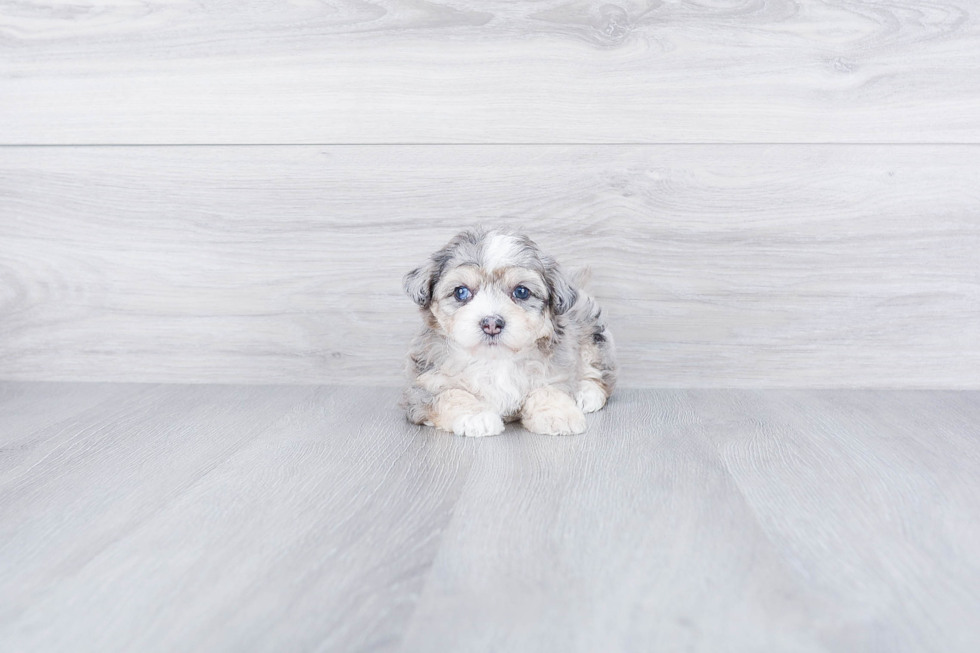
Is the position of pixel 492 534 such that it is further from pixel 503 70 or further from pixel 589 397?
pixel 503 70

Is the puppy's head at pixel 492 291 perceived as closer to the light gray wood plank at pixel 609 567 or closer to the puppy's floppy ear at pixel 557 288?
the puppy's floppy ear at pixel 557 288

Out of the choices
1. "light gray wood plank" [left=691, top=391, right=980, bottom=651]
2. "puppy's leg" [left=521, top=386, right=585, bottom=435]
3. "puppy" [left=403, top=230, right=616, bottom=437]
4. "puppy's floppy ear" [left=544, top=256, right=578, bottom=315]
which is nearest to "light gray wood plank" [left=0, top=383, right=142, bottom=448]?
A: "puppy" [left=403, top=230, right=616, bottom=437]

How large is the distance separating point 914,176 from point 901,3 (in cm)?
49

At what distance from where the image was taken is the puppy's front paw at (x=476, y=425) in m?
1.80

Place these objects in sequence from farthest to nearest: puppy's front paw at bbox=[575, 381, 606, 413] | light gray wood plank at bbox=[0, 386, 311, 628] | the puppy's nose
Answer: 1. puppy's front paw at bbox=[575, 381, 606, 413]
2. the puppy's nose
3. light gray wood plank at bbox=[0, 386, 311, 628]

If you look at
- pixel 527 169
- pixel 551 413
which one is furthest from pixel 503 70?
pixel 551 413

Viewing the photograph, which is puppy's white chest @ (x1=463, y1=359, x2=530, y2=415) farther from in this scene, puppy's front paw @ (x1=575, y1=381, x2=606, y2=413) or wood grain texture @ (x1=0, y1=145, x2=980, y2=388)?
wood grain texture @ (x1=0, y1=145, x2=980, y2=388)

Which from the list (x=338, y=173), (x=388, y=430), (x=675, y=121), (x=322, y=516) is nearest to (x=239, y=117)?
(x=338, y=173)

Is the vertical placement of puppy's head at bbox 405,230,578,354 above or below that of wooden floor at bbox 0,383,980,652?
above

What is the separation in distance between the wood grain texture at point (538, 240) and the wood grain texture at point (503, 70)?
72mm

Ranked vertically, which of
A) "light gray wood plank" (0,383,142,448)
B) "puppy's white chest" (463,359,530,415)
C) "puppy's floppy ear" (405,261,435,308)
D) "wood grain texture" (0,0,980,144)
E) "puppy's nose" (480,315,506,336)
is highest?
"wood grain texture" (0,0,980,144)

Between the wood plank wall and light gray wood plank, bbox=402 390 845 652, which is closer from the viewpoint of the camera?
light gray wood plank, bbox=402 390 845 652

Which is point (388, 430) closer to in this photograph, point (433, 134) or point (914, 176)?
point (433, 134)

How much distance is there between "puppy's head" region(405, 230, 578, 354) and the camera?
1781 mm
